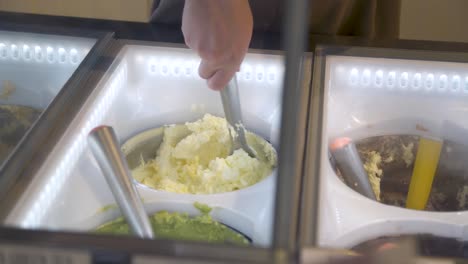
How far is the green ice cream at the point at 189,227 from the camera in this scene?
959 millimetres

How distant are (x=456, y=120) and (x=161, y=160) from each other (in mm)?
557

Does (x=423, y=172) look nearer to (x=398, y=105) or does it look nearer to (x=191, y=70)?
(x=398, y=105)

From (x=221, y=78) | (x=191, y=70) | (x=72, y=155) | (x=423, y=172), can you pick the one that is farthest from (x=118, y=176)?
(x=423, y=172)

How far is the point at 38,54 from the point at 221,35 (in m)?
0.39

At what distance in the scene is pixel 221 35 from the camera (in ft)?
3.56

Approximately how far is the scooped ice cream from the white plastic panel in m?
0.23

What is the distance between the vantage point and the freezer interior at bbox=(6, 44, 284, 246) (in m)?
Answer: 0.89

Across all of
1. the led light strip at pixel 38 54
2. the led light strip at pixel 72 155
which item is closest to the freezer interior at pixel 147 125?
the led light strip at pixel 72 155

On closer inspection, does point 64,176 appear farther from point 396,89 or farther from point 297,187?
point 396,89

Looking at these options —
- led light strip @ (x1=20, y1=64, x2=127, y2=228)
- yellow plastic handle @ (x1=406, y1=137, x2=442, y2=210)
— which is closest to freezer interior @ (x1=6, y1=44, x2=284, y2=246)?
led light strip @ (x1=20, y1=64, x2=127, y2=228)

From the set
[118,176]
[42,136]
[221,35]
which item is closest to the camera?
[118,176]

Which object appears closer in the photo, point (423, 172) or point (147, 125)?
point (423, 172)

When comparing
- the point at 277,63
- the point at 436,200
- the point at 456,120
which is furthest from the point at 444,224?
the point at 277,63

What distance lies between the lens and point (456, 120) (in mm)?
1184
